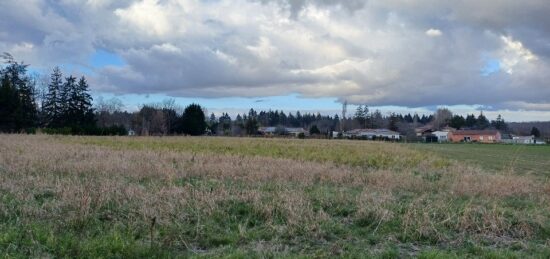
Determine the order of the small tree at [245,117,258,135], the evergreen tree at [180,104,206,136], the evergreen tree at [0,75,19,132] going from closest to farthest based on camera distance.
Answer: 1. the evergreen tree at [0,75,19,132]
2. the evergreen tree at [180,104,206,136]
3. the small tree at [245,117,258,135]

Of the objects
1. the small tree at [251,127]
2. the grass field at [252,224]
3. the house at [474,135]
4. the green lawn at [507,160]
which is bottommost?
the green lawn at [507,160]

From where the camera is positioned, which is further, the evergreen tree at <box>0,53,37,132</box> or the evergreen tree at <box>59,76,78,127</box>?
the evergreen tree at <box>59,76,78,127</box>

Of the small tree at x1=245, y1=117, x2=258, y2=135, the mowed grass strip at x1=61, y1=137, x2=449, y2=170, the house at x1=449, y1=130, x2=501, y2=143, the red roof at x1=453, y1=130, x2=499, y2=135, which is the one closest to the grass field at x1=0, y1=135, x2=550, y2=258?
the mowed grass strip at x1=61, y1=137, x2=449, y2=170

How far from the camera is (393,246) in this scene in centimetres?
669

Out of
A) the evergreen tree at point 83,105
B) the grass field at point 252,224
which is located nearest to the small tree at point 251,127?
the evergreen tree at point 83,105

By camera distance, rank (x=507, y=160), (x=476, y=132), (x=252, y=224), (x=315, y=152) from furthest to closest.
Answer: (x=476, y=132)
(x=507, y=160)
(x=315, y=152)
(x=252, y=224)

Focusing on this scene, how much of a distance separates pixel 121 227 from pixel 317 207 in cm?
381

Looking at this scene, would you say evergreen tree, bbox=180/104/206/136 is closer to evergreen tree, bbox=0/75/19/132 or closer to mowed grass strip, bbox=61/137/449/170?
evergreen tree, bbox=0/75/19/132

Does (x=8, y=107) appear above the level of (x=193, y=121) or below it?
above

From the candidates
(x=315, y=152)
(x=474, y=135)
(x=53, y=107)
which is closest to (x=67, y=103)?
(x=53, y=107)

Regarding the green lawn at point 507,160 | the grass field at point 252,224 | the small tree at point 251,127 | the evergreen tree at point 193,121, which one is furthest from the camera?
the small tree at point 251,127

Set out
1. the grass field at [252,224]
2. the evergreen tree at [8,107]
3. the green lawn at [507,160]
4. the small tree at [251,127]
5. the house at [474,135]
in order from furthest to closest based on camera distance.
Answer: 1. the house at [474,135]
2. the small tree at [251,127]
3. the evergreen tree at [8,107]
4. the green lawn at [507,160]
5. the grass field at [252,224]

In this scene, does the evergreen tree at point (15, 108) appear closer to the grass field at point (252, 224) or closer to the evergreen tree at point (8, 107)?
the evergreen tree at point (8, 107)

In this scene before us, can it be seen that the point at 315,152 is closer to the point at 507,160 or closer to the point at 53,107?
the point at 507,160
